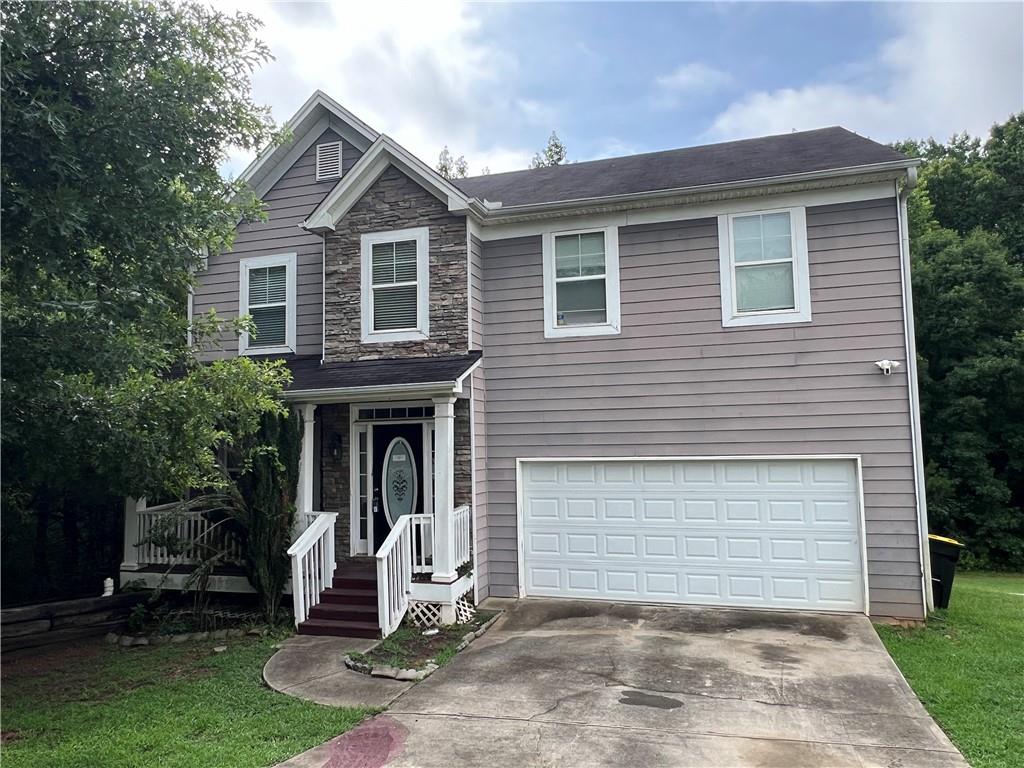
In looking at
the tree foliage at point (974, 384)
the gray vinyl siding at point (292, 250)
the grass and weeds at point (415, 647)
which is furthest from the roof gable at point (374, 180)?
the tree foliage at point (974, 384)

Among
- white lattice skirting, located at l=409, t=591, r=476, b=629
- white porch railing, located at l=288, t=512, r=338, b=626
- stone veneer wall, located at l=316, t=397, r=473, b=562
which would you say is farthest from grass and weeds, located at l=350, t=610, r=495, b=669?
stone veneer wall, located at l=316, t=397, r=473, b=562

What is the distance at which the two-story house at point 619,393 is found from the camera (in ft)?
27.2

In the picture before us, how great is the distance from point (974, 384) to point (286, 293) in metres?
16.5

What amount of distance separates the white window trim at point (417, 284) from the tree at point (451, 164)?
19343 millimetres

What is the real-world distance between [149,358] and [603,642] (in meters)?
5.50

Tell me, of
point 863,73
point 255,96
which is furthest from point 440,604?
point 863,73

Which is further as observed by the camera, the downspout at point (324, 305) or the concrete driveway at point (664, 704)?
the downspout at point (324, 305)

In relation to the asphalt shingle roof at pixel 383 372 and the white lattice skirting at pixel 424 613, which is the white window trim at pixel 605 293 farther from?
the white lattice skirting at pixel 424 613

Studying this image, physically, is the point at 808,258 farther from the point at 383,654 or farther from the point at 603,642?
the point at 383,654

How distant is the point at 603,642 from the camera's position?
7324mm

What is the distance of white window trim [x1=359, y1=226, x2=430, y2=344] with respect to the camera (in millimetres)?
9539

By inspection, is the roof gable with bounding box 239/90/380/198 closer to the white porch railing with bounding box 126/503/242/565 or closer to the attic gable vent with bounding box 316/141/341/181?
the attic gable vent with bounding box 316/141/341/181

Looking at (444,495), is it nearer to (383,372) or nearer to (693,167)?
(383,372)

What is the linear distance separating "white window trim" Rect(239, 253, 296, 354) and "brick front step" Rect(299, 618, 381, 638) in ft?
14.9
